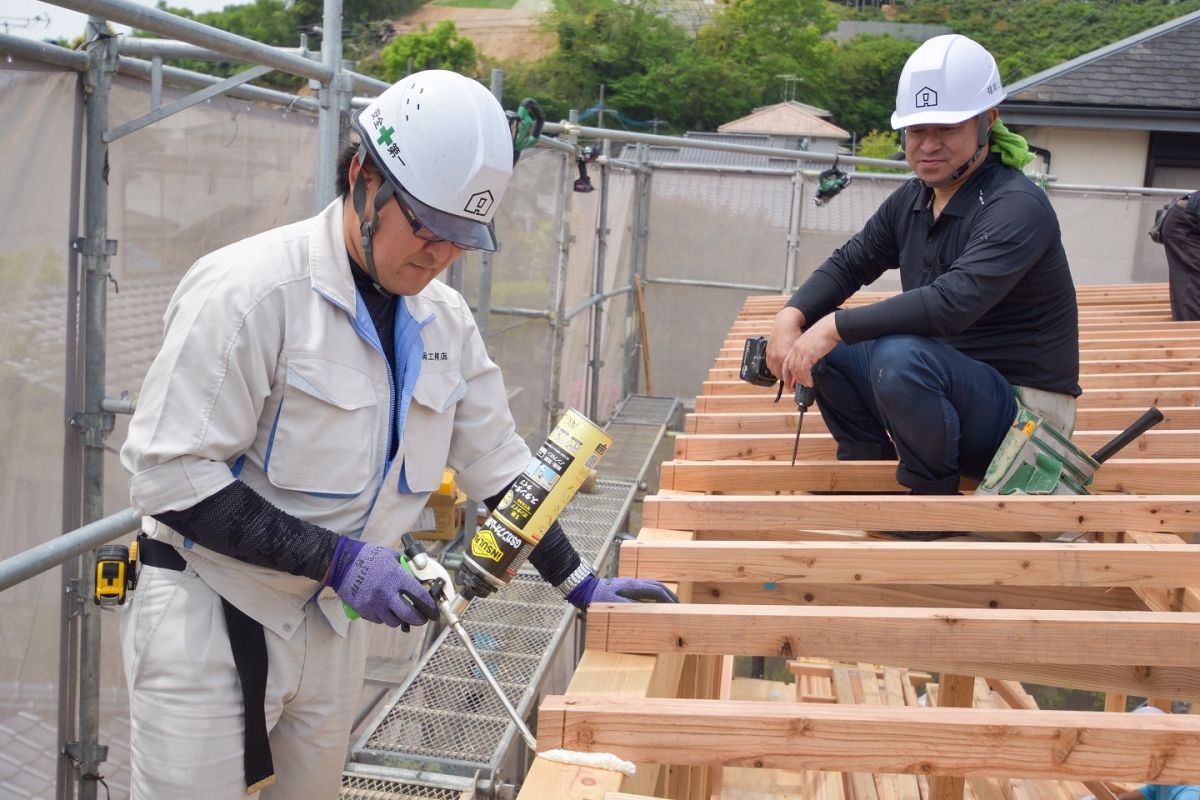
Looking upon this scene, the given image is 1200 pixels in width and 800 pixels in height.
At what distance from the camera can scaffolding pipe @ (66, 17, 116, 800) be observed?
3.31 meters

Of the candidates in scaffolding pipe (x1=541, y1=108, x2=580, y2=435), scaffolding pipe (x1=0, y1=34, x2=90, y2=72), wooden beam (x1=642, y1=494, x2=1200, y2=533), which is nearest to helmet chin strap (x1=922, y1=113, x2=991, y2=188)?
wooden beam (x1=642, y1=494, x2=1200, y2=533)

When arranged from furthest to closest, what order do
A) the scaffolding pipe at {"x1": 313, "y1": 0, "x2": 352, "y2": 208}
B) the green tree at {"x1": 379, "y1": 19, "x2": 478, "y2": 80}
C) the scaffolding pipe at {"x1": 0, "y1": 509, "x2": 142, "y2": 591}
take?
the green tree at {"x1": 379, "y1": 19, "x2": 478, "y2": 80}
the scaffolding pipe at {"x1": 313, "y1": 0, "x2": 352, "y2": 208}
the scaffolding pipe at {"x1": 0, "y1": 509, "x2": 142, "y2": 591}

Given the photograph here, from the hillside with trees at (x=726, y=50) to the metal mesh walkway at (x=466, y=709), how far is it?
5442 centimetres

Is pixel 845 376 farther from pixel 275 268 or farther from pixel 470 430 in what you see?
pixel 275 268

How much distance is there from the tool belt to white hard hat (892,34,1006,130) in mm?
2420

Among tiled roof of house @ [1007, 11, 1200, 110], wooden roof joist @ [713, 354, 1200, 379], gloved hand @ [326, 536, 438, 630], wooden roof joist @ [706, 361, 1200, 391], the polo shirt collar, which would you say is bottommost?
gloved hand @ [326, 536, 438, 630]

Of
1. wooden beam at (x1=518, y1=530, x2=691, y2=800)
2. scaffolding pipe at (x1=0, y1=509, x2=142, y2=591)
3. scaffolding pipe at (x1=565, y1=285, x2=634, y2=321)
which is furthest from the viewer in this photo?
scaffolding pipe at (x1=565, y1=285, x2=634, y2=321)

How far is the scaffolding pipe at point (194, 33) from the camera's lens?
2.58 metres

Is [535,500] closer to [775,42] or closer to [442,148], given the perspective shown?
[442,148]

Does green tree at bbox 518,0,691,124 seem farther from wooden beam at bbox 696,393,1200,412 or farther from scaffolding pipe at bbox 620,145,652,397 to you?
wooden beam at bbox 696,393,1200,412

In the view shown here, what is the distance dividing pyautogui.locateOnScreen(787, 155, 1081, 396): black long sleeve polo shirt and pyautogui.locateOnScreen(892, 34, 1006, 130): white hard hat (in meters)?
0.23

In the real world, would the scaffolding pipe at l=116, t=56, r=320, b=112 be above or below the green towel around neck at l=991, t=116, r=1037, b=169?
above

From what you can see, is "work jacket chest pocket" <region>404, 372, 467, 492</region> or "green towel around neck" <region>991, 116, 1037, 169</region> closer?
"work jacket chest pocket" <region>404, 372, 467, 492</region>

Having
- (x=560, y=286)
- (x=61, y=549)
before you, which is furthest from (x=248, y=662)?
(x=560, y=286)
